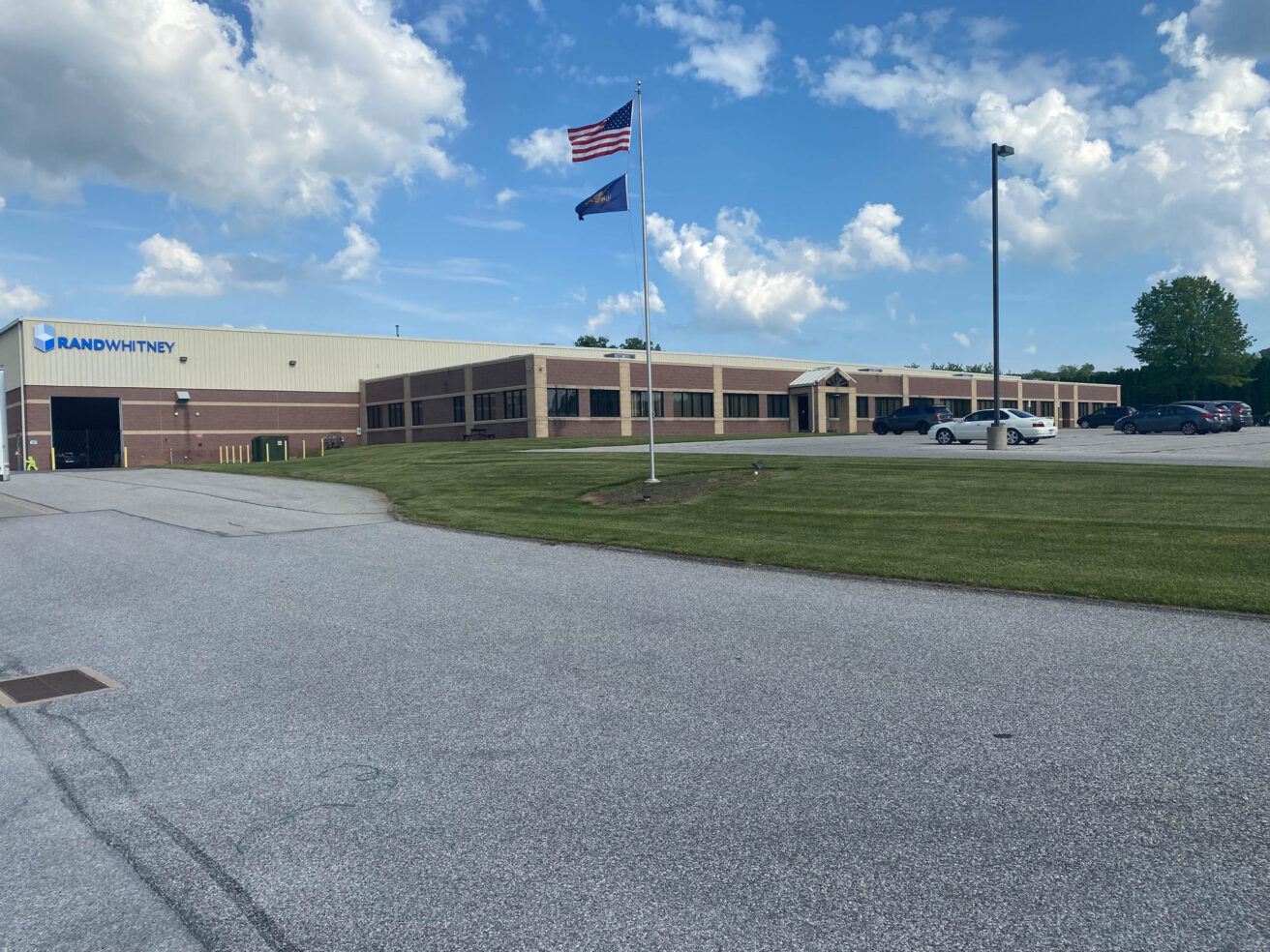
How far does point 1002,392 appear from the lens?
77250mm

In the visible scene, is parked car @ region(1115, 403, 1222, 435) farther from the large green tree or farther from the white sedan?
the large green tree

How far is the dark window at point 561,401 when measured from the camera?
50906 mm

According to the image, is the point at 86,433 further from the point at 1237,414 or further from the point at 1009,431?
the point at 1237,414

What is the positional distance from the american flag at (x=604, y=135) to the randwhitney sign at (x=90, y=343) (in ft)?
163

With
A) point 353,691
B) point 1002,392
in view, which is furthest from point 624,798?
point 1002,392

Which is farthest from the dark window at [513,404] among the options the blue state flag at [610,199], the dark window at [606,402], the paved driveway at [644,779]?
the paved driveway at [644,779]

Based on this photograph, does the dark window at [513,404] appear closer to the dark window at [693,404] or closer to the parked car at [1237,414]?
the dark window at [693,404]

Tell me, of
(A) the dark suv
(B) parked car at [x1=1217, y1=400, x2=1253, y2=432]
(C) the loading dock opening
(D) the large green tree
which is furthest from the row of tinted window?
(D) the large green tree

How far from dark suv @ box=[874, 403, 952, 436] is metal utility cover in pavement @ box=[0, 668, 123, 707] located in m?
45.0

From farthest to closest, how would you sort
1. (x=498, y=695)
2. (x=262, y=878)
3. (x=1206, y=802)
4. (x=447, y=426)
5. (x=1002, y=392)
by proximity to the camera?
(x=1002, y=392) → (x=447, y=426) → (x=498, y=695) → (x=1206, y=802) → (x=262, y=878)

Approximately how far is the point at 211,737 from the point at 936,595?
7.06m

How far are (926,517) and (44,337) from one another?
58.7 m

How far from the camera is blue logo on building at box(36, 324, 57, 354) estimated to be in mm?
54156

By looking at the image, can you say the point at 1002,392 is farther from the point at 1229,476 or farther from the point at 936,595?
the point at 936,595
